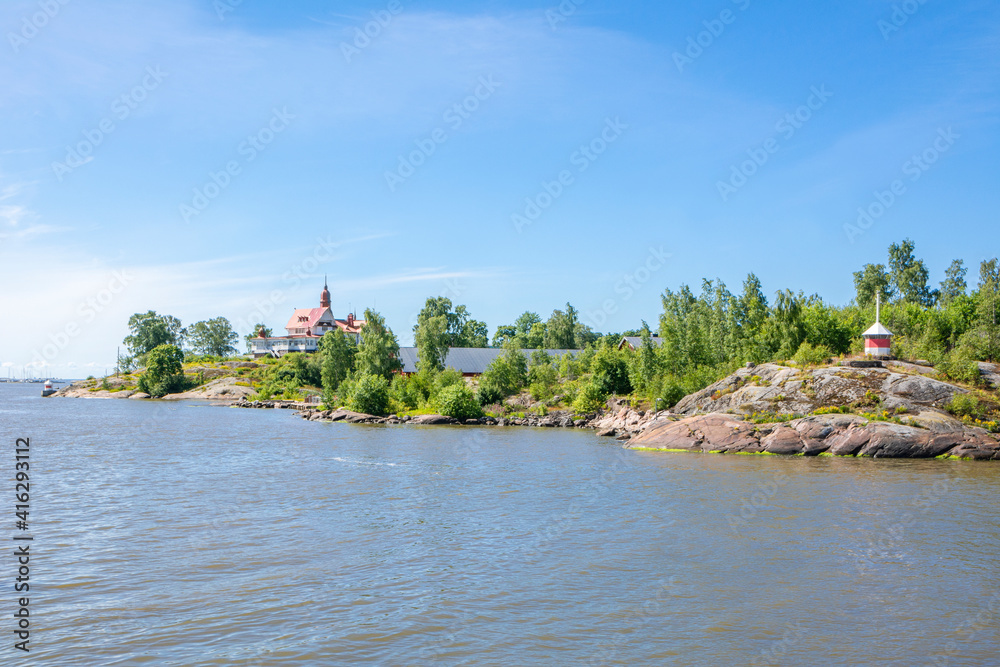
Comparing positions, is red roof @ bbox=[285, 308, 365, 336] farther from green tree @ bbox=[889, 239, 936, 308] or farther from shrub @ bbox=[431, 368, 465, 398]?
green tree @ bbox=[889, 239, 936, 308]

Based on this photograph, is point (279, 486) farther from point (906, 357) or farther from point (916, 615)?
point (906, 357)

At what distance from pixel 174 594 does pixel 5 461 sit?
24886mm

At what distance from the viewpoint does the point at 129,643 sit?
11.0 metres

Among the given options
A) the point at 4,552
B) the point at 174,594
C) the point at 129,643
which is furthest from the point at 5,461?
the point at 129,643

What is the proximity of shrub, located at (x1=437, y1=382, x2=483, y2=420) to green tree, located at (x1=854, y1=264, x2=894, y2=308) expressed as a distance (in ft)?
160

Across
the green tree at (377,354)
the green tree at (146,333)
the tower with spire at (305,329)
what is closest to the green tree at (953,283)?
the green tree at (377,354)

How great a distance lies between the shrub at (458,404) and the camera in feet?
206

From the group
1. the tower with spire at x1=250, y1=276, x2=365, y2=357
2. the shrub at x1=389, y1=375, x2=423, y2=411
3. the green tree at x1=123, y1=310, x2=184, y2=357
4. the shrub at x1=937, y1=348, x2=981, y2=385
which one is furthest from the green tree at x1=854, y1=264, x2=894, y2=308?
the green tree at x1=123, y1=310, x2=184, y2=357

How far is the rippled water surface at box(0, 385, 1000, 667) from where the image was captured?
1119 centimetres

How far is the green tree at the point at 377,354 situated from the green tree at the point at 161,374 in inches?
2012

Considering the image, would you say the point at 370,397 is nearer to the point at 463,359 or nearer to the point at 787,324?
the point at 463,359

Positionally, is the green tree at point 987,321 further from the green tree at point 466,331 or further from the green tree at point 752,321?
the green tree at point 466,331

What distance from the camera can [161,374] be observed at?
112562 millimetres

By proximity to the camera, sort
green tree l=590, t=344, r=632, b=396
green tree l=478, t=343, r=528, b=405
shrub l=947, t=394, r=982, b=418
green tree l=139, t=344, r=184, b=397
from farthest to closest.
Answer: green tree l=139, t=344, r=184, b=397 < green tree l=478, t=343, r=528, b=405 < green tree l=590, t=344, r=632, b=396 < shrub l=947, t=394, r=982, b=418
